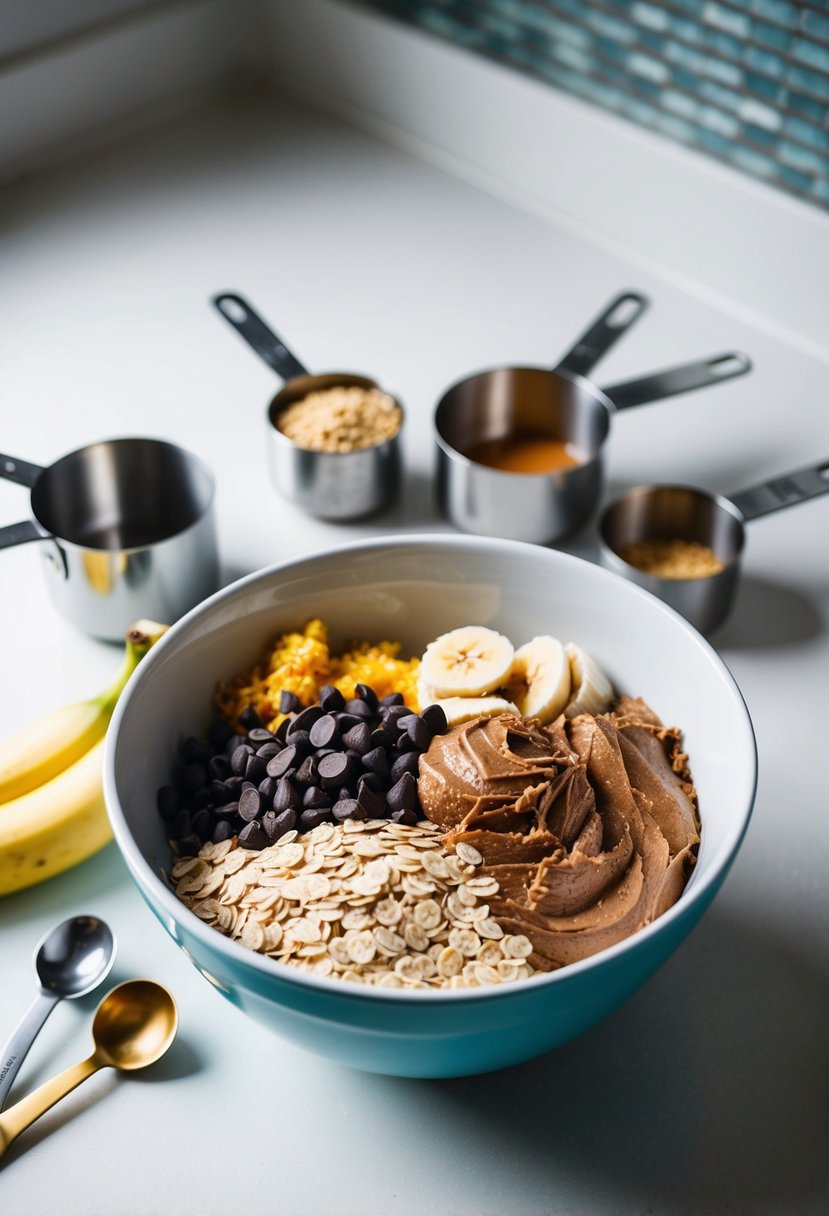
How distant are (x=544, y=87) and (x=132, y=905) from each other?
5.15 feet

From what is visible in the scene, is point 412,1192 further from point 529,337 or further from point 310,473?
point 529,337

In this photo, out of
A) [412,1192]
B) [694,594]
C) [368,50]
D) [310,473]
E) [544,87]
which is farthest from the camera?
[368,50]

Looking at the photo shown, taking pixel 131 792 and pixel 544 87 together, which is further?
pixel 544 87

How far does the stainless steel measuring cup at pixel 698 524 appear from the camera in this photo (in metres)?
1.45

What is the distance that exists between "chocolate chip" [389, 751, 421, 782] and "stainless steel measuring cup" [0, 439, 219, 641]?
0.42 metres

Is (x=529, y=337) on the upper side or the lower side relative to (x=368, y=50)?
lower

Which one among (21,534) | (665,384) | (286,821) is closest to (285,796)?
(286,821)

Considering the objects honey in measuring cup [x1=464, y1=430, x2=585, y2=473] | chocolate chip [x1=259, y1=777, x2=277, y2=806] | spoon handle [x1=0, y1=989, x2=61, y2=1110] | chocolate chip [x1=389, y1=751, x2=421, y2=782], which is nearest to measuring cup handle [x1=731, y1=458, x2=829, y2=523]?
honey in measuring cup [x1=464, y1=430, x2=585, y2=473]

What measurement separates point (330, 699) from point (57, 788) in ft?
0.93

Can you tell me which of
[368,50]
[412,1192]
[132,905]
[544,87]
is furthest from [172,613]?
[368,50]

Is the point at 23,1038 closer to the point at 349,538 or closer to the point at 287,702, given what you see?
the point at 287,702

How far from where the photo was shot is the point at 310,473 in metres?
1.61

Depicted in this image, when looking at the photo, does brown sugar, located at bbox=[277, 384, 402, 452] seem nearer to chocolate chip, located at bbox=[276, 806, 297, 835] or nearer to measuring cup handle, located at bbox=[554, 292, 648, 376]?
measuring cup handle, located at bbox=[554, 292, 648, 376]

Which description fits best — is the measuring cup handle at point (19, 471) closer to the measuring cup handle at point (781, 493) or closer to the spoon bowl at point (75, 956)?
the spoon bowl at point (75, 956)
